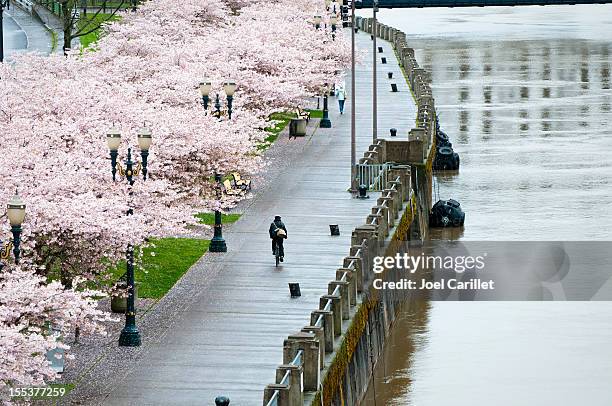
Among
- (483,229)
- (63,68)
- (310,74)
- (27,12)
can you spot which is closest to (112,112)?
(63,68)

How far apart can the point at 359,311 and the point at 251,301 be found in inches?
132

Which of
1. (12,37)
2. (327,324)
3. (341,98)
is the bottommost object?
(327,324)

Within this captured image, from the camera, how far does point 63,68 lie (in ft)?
201

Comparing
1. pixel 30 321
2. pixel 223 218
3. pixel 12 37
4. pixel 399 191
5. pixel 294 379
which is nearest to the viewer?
Answer: pixel 30 321

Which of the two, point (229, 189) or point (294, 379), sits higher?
point (229, 189)

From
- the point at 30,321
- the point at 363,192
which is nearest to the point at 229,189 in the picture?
the point at 363,192

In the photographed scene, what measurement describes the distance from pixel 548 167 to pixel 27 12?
183ft

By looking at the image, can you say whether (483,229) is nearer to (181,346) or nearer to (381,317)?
(381,317)

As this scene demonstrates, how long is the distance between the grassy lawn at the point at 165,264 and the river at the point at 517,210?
6063 mm

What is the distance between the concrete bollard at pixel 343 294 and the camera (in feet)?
117

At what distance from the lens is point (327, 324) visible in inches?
1304

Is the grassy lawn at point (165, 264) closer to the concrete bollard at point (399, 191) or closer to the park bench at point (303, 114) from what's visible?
the concrete bollard at point (399, 191)

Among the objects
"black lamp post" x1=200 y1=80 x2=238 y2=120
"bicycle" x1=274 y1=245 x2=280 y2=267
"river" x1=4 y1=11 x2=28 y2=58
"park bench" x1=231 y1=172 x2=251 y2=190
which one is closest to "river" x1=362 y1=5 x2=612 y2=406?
"bicycle" x1=274 y1=245 x2=280 y2=267

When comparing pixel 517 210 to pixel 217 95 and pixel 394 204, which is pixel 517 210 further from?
pixel 394 204
